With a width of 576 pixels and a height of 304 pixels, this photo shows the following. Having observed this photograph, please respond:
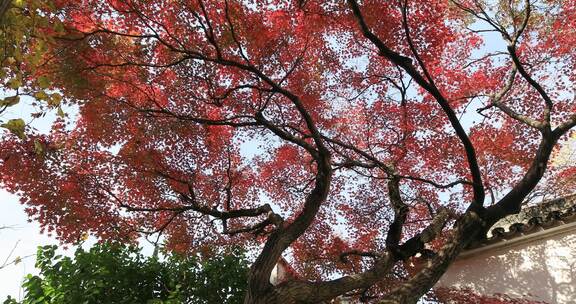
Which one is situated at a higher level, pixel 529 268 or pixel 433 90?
pixel 433 90

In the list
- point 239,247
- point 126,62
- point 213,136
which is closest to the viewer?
→ point 126,62

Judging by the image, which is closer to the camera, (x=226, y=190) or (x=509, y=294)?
(x=509, y=294)

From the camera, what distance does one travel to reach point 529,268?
36.7 ft

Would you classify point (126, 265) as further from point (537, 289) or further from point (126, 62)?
point (537, 289)

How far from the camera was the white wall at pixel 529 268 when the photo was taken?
1077 cm

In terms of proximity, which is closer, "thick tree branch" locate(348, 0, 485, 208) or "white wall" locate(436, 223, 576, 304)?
"thick tree branch" locate(348, 0, 485, 208)

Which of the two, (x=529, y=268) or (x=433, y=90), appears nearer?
(x=433, y=90)

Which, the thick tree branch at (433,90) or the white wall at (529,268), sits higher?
the thick tree branch at (433,90)

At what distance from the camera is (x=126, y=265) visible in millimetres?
11203

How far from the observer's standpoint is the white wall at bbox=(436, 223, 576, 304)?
1077cm

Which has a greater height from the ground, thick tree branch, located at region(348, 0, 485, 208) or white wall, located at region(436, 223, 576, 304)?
thick tree branch, located at region(348, 0, 485, 208)

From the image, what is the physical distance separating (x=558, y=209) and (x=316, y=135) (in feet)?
21.0

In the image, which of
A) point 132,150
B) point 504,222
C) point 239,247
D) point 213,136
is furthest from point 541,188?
point 132,150

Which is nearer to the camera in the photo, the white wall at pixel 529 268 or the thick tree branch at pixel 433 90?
the thick tree branch at pixel 433 90
